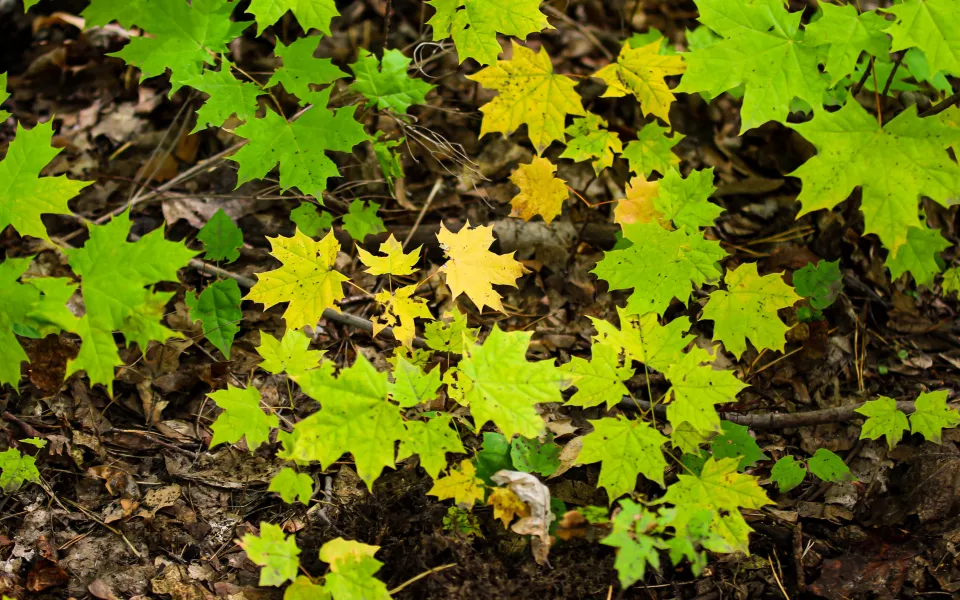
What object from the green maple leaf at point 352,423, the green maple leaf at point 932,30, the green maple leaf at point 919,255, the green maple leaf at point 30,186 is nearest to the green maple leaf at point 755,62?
the green maple leaf at point 932,30

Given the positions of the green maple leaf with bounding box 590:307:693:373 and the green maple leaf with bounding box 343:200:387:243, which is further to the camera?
the green maple leaf with bounding box 343:200:387:243

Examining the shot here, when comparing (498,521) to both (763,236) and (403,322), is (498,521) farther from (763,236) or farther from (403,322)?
(763,236)

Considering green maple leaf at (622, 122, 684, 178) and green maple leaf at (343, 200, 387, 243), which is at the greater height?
green maple leaf at (622, 122, 684, 178)

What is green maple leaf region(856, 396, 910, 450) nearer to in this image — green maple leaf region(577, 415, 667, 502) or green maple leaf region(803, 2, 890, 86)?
green maple leaf region(577, 415, 667, 502)

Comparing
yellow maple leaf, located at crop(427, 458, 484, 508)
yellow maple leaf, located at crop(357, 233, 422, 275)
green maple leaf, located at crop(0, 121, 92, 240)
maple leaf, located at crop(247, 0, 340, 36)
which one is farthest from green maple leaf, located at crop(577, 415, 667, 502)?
green maple leaf, located at crop(0, 121, 92, 240)

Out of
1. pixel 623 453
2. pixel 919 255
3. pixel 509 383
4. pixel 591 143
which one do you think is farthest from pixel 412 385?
pixel 919 255
